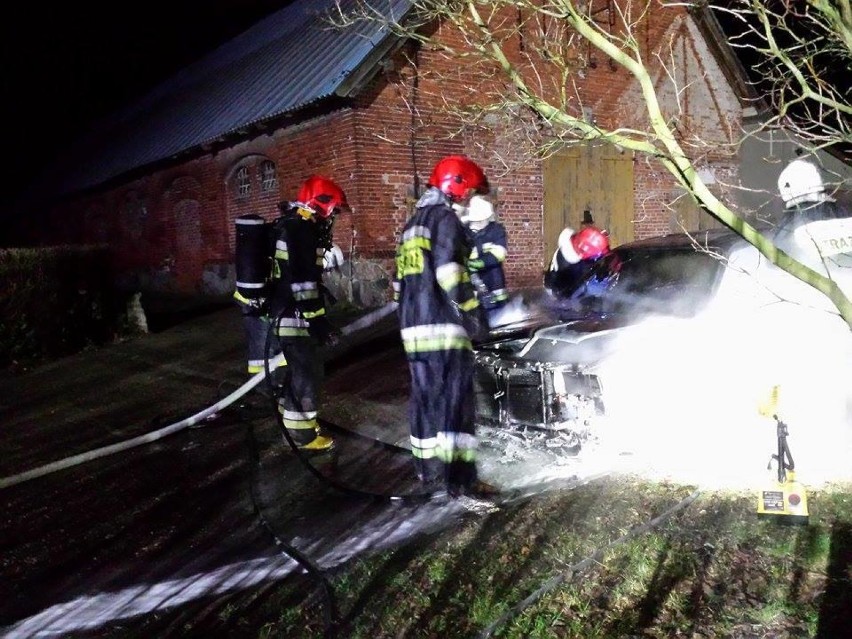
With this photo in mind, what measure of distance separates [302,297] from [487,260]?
147cm

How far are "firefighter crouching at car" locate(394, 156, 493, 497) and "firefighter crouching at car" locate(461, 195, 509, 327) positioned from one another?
2.47ft

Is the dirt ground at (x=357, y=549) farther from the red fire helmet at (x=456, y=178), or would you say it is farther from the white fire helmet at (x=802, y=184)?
the white fire helmet at (x=802, y=184)

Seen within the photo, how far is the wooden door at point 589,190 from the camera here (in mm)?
12852

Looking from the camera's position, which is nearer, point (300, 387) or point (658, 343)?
point (658, 343)

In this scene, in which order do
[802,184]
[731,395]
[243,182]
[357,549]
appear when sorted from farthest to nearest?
1. [243,182]
2. [802,184]
3. [731,395]
4. [357,549]

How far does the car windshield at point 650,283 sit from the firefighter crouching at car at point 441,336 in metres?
1.51

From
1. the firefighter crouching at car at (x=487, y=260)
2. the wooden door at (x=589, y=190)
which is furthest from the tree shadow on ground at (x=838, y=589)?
the wooden door at (x=589, y=190)

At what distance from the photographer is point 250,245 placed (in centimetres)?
494

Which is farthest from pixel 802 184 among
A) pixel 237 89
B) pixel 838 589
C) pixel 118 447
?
pixel 237 89

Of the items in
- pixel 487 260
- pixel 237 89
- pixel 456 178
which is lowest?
pixel 487 260

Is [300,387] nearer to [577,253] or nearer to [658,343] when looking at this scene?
[658,343]

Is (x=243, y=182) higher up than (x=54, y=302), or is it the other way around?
(x=243, y=182)

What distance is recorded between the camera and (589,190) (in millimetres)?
13328

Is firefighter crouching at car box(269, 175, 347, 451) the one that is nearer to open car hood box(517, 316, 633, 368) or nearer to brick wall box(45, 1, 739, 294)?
open car hood box(517, 316, 633, 368)
